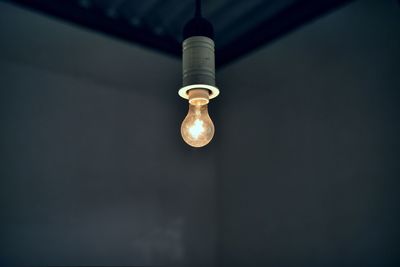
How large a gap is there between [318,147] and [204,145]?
63 centimetres

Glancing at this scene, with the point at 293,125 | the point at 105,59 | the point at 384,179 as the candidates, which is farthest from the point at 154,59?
the point at 384,179

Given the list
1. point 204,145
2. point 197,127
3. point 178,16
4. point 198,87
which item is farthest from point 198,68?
point 178,16

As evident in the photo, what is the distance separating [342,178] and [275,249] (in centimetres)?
60

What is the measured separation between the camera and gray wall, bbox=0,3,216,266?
1.91 metres

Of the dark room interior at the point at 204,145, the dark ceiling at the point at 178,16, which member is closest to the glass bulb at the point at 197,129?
the dark room interior at the point at 204,145

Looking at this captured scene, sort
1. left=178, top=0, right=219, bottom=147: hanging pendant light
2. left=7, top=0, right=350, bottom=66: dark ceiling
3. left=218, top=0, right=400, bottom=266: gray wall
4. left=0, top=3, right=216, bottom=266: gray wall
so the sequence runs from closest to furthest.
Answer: left=178, top=0, right=219, bottom=147: hanging pendant light < left=218, top=0, right=400, bottom=266: gray wall < left=0, top=3, right=216, bottom=266: gray wall < left=7, top=0, right=350, bottom=66: dark ceiling

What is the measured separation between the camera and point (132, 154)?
2307mm

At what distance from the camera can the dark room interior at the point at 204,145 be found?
1807mm

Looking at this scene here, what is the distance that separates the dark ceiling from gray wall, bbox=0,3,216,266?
0.10 meters

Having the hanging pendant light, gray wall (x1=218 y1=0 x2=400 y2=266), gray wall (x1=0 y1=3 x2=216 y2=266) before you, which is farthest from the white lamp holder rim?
gray wall (x1=0 y1=3 x2=216 y2=266)

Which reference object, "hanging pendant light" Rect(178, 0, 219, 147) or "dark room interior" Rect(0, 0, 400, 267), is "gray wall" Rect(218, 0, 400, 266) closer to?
"dark room interior" Rect(0, 0, 400, 267)

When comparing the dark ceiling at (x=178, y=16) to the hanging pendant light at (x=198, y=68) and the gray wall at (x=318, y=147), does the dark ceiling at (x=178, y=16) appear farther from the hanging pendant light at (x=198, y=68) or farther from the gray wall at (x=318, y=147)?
the hanging pendant light at (x=198, y=68)

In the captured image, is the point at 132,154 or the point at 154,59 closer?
Answer: the point at 132,154

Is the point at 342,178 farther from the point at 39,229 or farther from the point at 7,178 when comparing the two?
the point at 7,178
